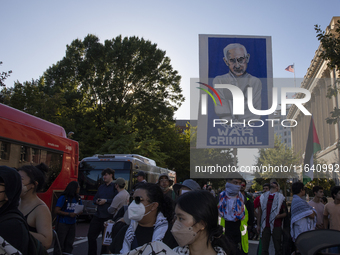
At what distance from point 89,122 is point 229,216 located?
24600 mm

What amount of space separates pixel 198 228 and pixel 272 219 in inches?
229

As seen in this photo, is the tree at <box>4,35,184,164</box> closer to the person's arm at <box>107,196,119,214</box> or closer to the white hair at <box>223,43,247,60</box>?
the white hair at <box>223,43,247,60</box>

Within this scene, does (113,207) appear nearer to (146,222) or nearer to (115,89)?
(146,222)

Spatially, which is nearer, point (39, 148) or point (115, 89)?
point (39, 148)

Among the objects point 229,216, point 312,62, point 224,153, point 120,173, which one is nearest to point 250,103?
point 120,173

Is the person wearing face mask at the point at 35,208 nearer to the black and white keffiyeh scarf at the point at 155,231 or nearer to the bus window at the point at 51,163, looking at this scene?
the black and white keffiyeh scarf at the point at 155,231

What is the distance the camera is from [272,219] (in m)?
7.65

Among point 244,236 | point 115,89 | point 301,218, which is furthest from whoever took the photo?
point 115,89

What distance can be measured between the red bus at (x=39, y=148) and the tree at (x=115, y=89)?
15.7m

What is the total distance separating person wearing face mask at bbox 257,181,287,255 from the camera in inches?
301

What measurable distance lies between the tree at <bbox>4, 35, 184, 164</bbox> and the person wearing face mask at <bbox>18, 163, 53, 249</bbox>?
79.4 ft

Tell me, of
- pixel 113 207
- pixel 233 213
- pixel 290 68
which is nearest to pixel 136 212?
pixel 233 213

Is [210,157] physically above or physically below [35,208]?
above

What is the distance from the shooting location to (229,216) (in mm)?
5859
